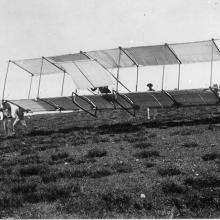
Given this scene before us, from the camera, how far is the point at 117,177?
10.9 m

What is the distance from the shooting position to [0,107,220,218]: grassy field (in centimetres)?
825

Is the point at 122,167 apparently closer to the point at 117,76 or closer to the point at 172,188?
the point at 172,188

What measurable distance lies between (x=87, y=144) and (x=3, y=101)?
10107mm

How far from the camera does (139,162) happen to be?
12.7m

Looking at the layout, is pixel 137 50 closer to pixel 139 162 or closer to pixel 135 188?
pixel 139 162

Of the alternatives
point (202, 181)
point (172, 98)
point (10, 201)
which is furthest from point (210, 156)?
point (172, 98)

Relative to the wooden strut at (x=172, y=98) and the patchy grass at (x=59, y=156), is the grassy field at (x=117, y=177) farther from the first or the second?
the wooden strut at (x=172, y=98)

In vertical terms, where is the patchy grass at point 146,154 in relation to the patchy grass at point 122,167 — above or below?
above

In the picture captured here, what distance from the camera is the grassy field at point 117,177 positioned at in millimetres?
8250

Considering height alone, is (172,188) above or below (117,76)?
below

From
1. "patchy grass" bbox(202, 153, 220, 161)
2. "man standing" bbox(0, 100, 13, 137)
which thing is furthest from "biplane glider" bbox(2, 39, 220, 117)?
"patchy grass" bbox(202, 153, 220, 161)

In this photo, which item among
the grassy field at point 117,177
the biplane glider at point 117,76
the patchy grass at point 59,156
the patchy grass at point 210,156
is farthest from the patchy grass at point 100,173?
the biplane glider at point 117,76

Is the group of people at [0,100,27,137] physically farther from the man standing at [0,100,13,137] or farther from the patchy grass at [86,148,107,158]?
the patchy grass at [86,148,107,158]

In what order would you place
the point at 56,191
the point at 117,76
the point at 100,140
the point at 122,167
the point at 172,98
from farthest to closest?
1. the point at 117,76
2. the point at 172,98
3. the point at 100,140
4. the point at 122,167
5. the point at 56,191
